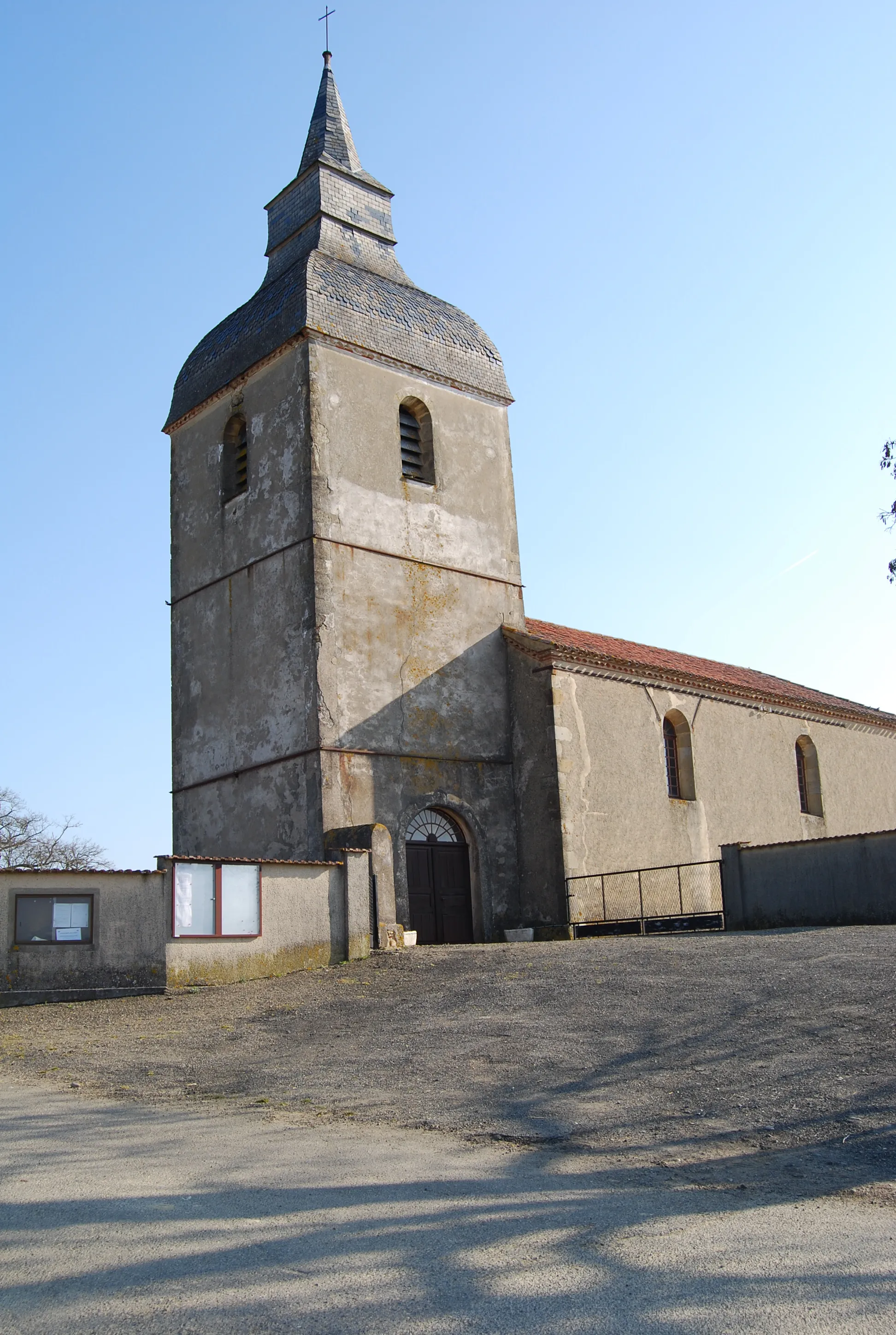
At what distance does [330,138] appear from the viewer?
24281mm

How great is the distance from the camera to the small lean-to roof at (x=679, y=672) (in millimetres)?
21812

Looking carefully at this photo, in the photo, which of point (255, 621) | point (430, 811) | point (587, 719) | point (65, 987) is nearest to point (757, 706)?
point (587, 719)

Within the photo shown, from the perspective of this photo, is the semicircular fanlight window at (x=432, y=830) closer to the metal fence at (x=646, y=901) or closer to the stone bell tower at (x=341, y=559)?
the stone bell tower at (x=341, y=559)

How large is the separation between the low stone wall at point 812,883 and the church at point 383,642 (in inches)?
83.1

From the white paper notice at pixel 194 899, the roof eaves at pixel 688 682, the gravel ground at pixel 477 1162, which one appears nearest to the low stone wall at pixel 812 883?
the gravel ground at pixel 477 1162

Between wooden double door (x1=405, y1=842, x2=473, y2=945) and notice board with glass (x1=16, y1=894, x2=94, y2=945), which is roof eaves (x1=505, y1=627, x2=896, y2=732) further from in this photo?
notice board with glass (x1=16, y1=894, x2=94, y2=945)

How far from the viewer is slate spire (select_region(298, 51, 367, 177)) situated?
78.0ft

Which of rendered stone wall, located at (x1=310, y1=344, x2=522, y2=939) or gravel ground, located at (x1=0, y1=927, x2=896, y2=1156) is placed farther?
rendered stone wall, located at (x1=310, y1=344, x2=522, y2=939)

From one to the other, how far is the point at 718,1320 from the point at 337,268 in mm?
20947

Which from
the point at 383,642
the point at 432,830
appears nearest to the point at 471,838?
the point at 432,830

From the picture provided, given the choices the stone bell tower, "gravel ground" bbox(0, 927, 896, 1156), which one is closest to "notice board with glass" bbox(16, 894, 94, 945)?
"gravel ground" bbox(0, 927, 896, 1156)

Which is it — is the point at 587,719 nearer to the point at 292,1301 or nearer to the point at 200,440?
the point at 200,440

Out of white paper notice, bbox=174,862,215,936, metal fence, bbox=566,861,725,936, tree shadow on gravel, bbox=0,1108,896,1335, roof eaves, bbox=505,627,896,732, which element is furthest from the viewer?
roof eaves, bbox=505,627,896,732

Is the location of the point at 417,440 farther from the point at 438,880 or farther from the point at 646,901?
the point at 646,901
